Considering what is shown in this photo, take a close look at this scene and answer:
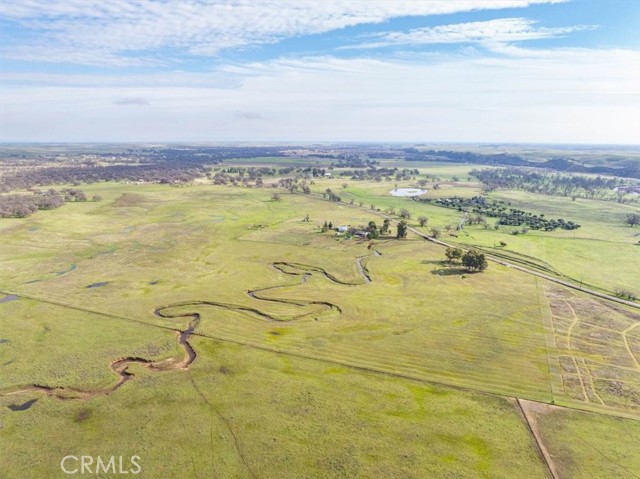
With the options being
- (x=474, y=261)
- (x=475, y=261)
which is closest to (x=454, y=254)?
(x=474, y=261)

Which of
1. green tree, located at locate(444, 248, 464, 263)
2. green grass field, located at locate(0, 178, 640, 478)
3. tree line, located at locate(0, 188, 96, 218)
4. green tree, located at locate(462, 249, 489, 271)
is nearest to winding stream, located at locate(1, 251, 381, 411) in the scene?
green grass field, located at locate(0, 178, 640, 478)

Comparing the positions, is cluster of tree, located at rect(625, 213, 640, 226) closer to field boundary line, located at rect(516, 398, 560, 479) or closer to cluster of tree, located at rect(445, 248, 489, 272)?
cluster of tree, located at rect(445, 248, 489, 272)

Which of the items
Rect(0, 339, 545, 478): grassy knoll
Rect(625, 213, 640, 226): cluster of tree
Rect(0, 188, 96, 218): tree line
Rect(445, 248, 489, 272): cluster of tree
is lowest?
Rect(0, 339, 545, 478): grassy knoll

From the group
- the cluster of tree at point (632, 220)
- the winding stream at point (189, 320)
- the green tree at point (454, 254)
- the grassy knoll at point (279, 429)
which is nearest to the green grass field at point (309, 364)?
the grassy knoll at point (279, 429)

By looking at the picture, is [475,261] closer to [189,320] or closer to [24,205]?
[189,320]

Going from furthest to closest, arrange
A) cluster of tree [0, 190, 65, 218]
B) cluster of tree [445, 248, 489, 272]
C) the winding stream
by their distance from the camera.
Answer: cluster of tree [0, 190, 65, 218] < cluster of tree [445, 248, 489, 272] < the winding stream

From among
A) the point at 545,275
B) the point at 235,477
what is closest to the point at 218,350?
the point at 235,477

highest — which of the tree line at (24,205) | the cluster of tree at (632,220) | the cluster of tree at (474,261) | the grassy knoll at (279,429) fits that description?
the cluster of tree at (632,220)

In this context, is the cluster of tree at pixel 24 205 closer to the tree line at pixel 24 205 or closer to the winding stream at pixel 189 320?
the tree line at pixel 24 205

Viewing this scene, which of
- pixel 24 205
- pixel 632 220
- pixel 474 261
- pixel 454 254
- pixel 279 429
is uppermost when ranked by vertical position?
pixel 632 220

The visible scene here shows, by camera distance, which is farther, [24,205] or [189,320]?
[24,205]
